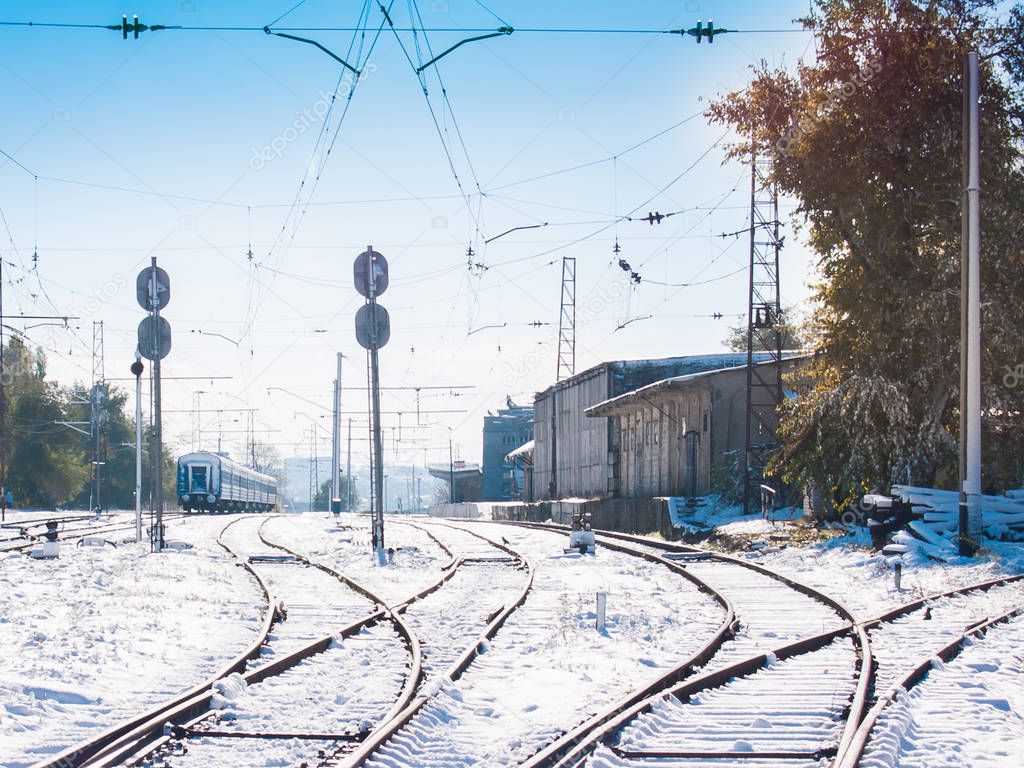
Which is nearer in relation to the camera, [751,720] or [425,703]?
[751,720]

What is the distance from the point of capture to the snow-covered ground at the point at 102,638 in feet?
25.2

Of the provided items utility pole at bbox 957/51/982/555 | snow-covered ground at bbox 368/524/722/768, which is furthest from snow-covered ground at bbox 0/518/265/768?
utility pole at bbox 957/51/982/555

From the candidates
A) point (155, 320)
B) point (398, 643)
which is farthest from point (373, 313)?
point (398, 643)

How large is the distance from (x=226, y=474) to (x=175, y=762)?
57670mm

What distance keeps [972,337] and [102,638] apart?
1439 centimetres

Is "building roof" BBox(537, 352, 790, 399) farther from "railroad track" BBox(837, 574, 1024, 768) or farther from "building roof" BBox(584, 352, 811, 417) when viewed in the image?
"railroad track" BBox(837, 574, 1024, 768)

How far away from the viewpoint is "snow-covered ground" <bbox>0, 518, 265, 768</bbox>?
7.68 m

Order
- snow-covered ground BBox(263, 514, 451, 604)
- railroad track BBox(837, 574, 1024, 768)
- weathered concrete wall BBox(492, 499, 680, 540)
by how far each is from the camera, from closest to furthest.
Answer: railroad track BBox(837, 574, 1024, 768)
snow-covered ground BBox(263, 514, 451, 604)
weathered concrete wall BBox(492, 499, 680, 540)

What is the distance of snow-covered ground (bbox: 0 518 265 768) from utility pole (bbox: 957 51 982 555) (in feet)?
38.7

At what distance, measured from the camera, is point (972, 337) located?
18.5 metres

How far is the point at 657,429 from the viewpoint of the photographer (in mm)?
41906

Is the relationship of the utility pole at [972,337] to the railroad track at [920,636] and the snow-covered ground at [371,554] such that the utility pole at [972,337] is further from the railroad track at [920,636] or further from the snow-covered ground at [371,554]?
the snow-covered ground at [371,554]

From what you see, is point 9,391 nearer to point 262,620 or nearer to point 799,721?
point 262,620

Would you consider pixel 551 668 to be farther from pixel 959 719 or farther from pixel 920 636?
pixel 920 636
